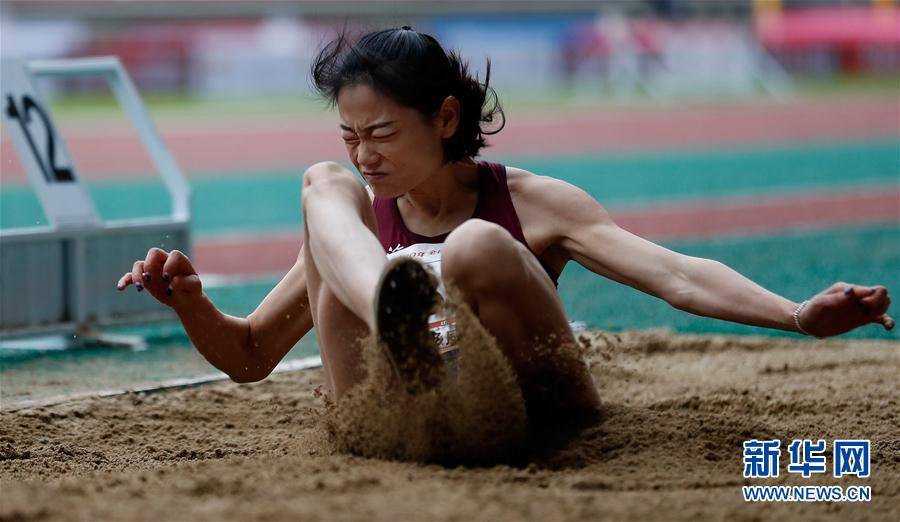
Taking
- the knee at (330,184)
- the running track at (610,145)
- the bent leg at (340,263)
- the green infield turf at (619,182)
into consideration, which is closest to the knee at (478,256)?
the bent leg at (340,263)

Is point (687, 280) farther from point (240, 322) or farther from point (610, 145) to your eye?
point (610, 145)

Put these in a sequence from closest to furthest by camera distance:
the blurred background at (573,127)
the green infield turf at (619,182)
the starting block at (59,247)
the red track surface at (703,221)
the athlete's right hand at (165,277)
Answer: the athlete's right hand at (165,277), the starting block at (59,247), the blurred background at (573,127), the red track surface at (703,221), the green infield turf at (619,182)

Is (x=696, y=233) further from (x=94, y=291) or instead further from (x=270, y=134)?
(x=270, y=134)

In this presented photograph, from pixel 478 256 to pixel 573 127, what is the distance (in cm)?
1557

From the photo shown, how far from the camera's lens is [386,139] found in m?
3.12

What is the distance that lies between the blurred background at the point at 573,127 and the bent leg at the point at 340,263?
2.07ft

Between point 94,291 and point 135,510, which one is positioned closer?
point 135,510

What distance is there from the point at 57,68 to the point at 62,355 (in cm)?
133

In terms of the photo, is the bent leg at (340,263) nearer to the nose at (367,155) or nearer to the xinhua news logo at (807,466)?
the nose at (367,155)

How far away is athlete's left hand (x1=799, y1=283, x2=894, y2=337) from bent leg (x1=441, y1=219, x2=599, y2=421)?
59 cm

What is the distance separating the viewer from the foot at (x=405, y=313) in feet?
Result: 8.45

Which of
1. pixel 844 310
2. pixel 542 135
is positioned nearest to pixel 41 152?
pixel 844 310

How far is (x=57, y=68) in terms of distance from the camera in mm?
5680

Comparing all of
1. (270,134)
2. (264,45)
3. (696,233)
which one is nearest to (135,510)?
(696,233)
